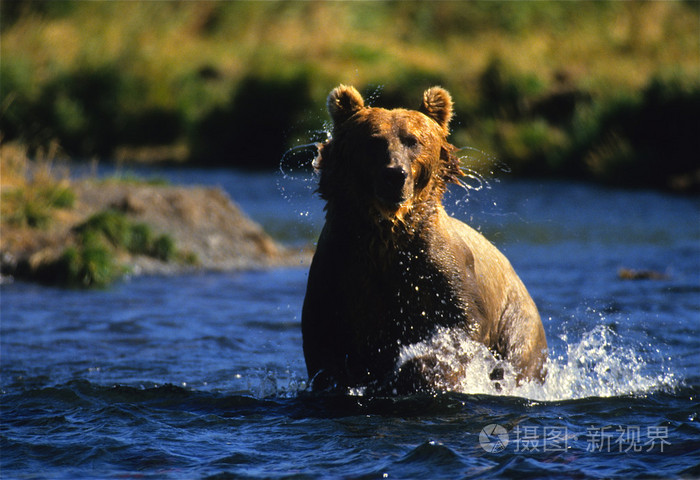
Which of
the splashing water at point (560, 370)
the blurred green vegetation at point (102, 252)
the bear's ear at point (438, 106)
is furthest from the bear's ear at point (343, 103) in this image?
the blurred green vegetation at point (102, 252)

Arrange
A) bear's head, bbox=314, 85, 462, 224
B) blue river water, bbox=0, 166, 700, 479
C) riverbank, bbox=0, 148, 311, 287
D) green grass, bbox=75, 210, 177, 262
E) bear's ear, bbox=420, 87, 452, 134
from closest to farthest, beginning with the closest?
blue river water, bbox=0, 166, 700, 479
bear's head, bbox=314, 85, 462, 224
bear's ear, bbox=420, 87, 452, 134
riverbank, bbox=0, 148, 311, 287
green grass, bbox=75, 210, 177, 262

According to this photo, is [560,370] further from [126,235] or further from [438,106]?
[126,235]

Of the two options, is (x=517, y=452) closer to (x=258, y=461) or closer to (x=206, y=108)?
(x=258, y=461)

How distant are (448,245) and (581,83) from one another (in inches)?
781

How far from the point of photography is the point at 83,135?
24.8 meters

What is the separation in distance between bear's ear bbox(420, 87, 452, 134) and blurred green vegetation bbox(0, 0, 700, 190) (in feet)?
47.6

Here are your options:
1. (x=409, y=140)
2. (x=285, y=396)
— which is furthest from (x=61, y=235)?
(x=409, y=140)

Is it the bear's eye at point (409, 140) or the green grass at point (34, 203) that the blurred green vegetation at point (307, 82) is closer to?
the green grass at point (34, 203)

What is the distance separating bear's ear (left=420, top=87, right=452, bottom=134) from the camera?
6.11m

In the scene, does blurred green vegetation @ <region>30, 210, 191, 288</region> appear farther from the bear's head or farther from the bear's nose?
the bear's nose

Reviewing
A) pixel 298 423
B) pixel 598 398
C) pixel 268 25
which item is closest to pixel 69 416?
pixel 298 423

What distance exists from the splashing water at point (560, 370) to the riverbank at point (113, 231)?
581cm

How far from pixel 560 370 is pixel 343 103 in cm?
255

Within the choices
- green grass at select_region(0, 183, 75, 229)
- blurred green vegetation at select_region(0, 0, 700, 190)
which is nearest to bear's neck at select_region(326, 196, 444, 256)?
green grass at select_region(0, 183, 75, 229)
